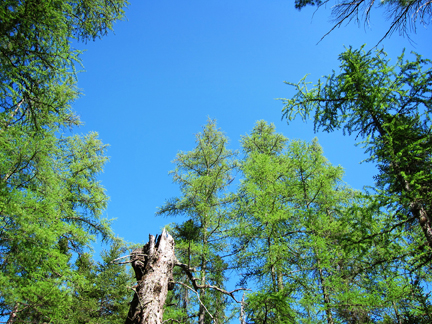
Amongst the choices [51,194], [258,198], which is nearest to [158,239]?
[258,198]

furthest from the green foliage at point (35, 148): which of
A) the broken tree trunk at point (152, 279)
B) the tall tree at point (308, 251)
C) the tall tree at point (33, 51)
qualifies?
the tall tree at point (308, 251)

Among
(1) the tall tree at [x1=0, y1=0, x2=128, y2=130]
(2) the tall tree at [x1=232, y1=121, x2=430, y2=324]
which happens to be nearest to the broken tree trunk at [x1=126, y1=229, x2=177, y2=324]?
(2) the tall tree at [x1=232, y1=121, x2=430, y2=324]

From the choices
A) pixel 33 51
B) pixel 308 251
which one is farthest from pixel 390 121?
pixel 33 51

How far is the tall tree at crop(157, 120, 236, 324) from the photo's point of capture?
870 cm

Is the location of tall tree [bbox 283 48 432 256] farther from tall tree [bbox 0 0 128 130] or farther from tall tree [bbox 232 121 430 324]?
tall tree [bbox 0 0 128 130]

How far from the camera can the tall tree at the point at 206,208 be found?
870 cm

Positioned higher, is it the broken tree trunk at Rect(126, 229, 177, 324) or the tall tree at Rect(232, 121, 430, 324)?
the tall tree at Rect(232, 121, 430, 324)

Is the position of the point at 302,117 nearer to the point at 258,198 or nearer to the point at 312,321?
the point at 258,198

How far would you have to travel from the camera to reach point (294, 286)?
6441 millimetres

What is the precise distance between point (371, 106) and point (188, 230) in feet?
25.2

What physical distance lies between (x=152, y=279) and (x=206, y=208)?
5.80m

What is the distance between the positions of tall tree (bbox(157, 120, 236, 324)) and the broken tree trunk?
3.33 meters

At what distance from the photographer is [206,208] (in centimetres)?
922

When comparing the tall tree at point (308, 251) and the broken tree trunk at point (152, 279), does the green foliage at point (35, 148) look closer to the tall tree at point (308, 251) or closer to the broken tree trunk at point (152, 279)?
the broken tree trunk at point (152, 279)
